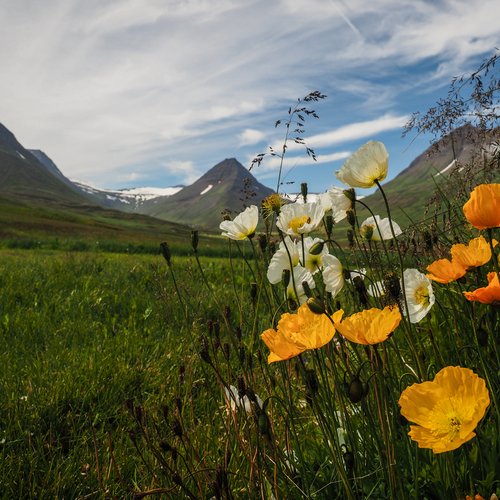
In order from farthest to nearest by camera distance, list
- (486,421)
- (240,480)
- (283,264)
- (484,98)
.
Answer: (484,98) < (283,264) < (240,480) < (486,421)

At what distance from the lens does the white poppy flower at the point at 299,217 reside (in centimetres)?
189

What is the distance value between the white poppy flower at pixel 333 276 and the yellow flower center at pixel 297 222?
18 centimetres

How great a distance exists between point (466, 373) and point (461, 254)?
57 cm

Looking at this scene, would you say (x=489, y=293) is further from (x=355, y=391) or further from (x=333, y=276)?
(x=333, y=276)

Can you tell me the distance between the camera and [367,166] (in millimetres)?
1593

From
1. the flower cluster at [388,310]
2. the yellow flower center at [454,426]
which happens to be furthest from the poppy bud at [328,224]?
the yellow flower center at [454,426]

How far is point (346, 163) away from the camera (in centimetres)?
161

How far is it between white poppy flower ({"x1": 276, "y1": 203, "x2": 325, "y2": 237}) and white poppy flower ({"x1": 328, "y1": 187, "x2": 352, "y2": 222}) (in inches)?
2.7

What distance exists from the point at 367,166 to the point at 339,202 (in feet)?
1.17

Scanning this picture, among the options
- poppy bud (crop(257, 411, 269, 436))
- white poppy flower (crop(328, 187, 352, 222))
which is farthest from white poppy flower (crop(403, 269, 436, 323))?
poppy bud (crop(257, 411, 269, 436))

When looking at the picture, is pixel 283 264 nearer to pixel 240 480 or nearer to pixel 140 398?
pixel 240 480

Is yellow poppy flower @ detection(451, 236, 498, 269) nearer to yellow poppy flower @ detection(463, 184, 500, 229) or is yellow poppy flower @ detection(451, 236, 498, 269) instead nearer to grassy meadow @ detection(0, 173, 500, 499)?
grassy meadow @ detection(0, 173, 500, 499)

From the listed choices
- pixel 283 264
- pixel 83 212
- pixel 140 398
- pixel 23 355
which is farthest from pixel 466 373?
pixel 83 212

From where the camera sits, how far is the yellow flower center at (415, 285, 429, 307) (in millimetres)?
1815
